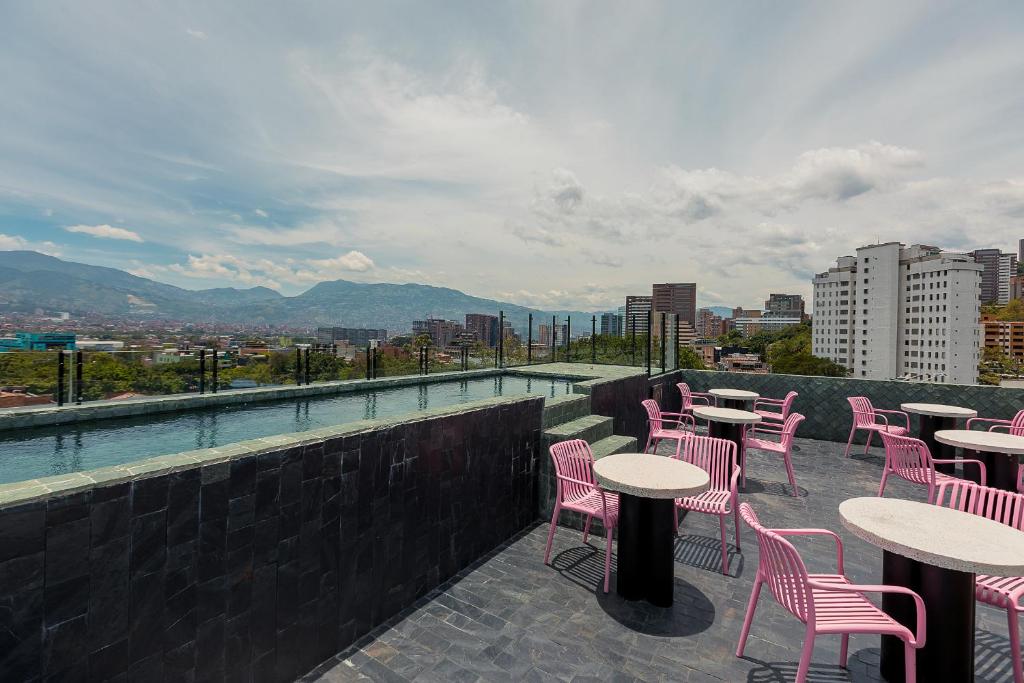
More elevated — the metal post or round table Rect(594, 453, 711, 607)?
the metal post

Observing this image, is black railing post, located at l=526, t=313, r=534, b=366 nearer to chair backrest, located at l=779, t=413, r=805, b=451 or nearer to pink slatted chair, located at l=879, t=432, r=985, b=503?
chair backrest, located at l=779, t=413, r=805, b=451

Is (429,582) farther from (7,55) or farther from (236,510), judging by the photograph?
(7,55)

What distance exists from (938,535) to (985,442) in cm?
333

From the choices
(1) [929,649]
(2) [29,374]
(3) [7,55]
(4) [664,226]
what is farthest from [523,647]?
(4) [664,226]

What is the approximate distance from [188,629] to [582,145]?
9.33 meters

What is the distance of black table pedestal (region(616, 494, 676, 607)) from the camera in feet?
9.16

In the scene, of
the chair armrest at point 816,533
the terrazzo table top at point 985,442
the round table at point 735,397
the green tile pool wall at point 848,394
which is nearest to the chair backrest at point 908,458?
the terrazzo table top at point 985,442

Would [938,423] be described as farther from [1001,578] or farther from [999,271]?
[999,271]

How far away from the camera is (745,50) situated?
6934 millimetres

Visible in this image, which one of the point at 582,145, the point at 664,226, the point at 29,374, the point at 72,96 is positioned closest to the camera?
the point at 29,374

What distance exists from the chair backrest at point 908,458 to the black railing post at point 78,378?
931 cm

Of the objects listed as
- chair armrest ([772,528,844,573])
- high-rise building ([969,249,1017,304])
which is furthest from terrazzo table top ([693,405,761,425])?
high-rise building ([969,249,1017,304])

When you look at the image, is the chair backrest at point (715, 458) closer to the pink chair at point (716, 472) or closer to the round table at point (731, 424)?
the pink chair at point (716, 472)

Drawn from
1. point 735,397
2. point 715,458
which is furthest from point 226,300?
point 715,458
